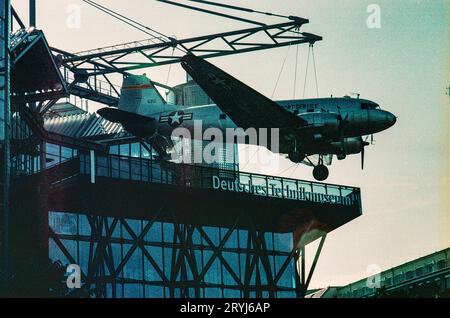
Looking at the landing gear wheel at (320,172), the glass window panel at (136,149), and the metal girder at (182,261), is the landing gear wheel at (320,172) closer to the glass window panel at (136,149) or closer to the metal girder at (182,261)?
the metal girder at (182,261)

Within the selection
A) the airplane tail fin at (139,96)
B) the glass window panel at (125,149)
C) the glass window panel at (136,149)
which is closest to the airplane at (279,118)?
the airplane tail fin at (139,96)

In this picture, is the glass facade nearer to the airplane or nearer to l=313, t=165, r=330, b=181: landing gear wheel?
the airplane

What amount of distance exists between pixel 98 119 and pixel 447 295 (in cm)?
3861

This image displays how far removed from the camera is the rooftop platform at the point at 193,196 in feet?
251

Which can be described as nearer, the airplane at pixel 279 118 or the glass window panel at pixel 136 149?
the airplane at pixel 279 118

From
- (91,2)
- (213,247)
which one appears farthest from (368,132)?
(91,2)

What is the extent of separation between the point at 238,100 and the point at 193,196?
930cm

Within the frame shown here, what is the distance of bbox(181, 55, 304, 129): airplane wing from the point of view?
74.4 metres

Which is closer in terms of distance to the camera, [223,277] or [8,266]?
[8,266]

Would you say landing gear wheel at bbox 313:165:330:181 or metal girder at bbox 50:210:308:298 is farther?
metal girder at bbox 50:210:308:298

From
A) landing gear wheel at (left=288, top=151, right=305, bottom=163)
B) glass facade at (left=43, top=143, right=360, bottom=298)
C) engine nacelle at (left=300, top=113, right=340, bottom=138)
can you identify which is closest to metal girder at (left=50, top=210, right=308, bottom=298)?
glass facade at (left=43, top=143, right=360, bottom=298)

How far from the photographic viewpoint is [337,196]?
89.6 meters
